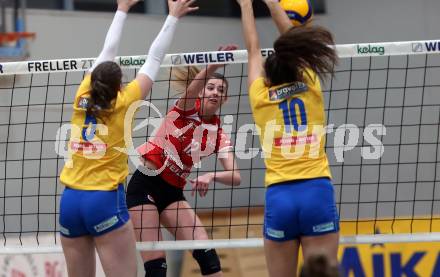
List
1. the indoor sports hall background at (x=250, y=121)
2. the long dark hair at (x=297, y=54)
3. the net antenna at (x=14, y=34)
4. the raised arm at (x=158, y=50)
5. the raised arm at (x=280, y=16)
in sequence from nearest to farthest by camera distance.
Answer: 1. the long dark hair at (x=297, y=54)
2. the raised arm at (x=280, y=16)
3. the raised arm at (x=158, y=50)
4. the indoor sports hall background at (x=250, y=121)
5. the net antenna at (x=14, y=34)

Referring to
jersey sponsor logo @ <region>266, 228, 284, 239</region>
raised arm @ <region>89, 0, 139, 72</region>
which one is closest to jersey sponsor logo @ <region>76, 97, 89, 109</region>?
raised arm @ <region>89, 0, 139, 72</region>

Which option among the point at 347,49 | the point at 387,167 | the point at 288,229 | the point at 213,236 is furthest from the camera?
the point at 387,167

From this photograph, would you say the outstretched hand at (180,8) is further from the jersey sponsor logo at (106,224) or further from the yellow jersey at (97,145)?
the jersey sponsor logo at (106,224)

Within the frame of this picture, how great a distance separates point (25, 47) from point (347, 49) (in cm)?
578

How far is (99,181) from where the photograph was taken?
5711mm

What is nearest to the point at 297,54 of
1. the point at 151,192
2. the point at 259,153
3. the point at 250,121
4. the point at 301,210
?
the point at 301,210

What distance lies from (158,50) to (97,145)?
78cm

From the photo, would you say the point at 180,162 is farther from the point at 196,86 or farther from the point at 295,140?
the point at 295,140

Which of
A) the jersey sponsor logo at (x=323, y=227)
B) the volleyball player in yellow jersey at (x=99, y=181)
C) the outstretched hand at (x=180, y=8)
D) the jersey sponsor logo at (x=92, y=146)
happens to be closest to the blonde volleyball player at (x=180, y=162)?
the outstretched hand at (x=180, y=8)

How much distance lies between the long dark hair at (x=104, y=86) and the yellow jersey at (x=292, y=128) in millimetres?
863

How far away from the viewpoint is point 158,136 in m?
6.90

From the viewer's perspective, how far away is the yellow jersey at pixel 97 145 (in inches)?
225

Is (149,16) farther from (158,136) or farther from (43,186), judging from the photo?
(158,136)

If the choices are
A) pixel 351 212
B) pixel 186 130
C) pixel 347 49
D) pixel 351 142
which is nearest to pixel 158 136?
pixel 186 130
